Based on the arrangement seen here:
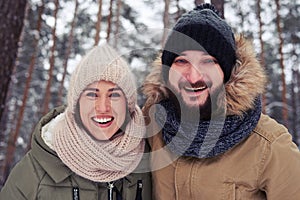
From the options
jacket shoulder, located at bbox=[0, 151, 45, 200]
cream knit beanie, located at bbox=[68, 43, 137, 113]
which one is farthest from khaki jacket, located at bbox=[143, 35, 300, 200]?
jacket shoulder, located at bbox=[0, 151, 45, 200]

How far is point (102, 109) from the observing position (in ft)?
7.77

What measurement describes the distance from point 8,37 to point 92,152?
2680 millimetres

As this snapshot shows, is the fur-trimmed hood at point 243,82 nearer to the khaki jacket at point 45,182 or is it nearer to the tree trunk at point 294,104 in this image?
the khaki jacket at point 45,182

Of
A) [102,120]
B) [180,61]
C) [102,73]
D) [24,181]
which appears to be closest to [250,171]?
[180,61]

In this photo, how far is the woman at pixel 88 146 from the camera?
2.38 m

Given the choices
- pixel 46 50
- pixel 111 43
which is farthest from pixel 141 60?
pixel 46 50

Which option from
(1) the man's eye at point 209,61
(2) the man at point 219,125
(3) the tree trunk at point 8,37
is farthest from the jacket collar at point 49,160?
(3) the tree trunk at point 8,37

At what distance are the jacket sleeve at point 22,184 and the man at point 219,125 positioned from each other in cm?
79

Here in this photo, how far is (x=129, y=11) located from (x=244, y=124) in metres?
9.30

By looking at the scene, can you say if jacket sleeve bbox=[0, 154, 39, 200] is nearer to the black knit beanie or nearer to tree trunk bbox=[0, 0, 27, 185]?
the black knit beanie

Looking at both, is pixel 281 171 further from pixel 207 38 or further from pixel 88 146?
pixel 88 146

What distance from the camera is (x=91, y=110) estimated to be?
7.86 feet

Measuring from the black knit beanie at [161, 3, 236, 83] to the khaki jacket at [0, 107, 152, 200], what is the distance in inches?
34.6

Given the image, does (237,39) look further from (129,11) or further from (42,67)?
(42,67)
